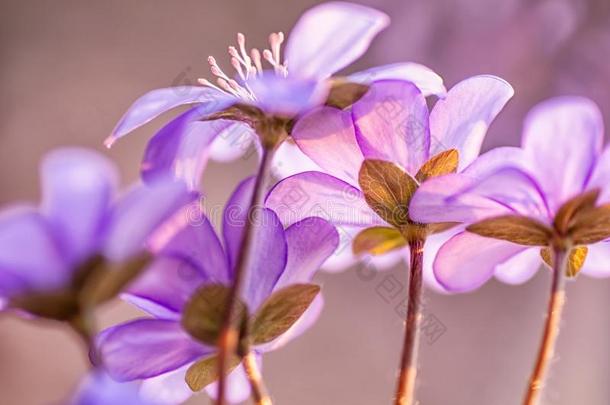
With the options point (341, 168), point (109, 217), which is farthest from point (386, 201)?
point (109, 217)

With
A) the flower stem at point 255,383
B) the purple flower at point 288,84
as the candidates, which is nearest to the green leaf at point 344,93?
the purple flower at point 288,84

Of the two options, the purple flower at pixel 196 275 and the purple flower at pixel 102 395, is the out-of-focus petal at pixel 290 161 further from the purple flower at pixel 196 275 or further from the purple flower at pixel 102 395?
the purple flower at pixel 102 395

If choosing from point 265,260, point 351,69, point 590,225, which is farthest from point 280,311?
point 351,69

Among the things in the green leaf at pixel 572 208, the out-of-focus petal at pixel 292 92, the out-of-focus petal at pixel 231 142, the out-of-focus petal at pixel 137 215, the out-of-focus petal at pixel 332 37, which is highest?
the out-of-focus petal at pixel 332 37

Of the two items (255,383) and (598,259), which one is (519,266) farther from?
(255,383)

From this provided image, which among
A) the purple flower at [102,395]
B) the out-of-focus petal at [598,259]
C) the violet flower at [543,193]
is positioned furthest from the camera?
the out-of-focus petal at [598,259]
